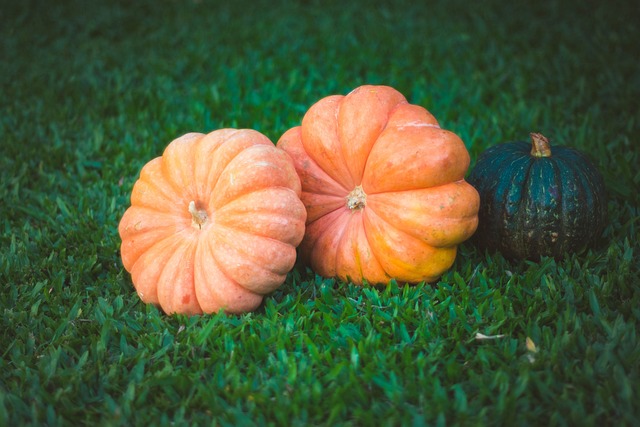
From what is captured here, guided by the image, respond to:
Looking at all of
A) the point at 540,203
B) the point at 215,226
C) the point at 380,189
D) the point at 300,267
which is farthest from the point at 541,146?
the point at 215,226

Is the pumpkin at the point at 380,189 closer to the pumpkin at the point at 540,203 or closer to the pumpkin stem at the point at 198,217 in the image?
the pumpkin at the point at 540,203

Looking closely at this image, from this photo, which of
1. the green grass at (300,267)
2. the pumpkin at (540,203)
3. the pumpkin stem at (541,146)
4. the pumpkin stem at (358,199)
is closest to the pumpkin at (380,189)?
the pumpkin stem at (358,199)

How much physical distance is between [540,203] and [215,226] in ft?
5.35

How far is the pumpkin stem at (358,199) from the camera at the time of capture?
131 inches

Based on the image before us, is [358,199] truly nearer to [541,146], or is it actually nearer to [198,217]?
[198,217]

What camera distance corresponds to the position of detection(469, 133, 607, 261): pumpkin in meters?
3.35

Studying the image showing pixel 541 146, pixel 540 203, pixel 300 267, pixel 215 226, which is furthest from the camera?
pixel 300 267

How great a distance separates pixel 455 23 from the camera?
700cm

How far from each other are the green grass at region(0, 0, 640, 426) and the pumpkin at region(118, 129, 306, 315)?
16 centimetres

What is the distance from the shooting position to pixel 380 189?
10.7 feet

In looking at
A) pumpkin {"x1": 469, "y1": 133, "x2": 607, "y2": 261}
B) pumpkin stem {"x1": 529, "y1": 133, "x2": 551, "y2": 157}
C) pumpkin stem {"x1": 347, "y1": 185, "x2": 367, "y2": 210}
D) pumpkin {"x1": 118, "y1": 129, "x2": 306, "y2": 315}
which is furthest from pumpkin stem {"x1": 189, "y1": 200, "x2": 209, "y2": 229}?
pumpkin stem {"x1": 529, "y1": 133, "x2": 551, "y2": 157}

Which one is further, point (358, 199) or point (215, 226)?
point (358, 199)

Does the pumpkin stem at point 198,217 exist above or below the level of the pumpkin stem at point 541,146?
below

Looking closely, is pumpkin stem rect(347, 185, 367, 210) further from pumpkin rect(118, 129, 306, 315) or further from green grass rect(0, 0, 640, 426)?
green grass rect(0, 0, 640, 426)
